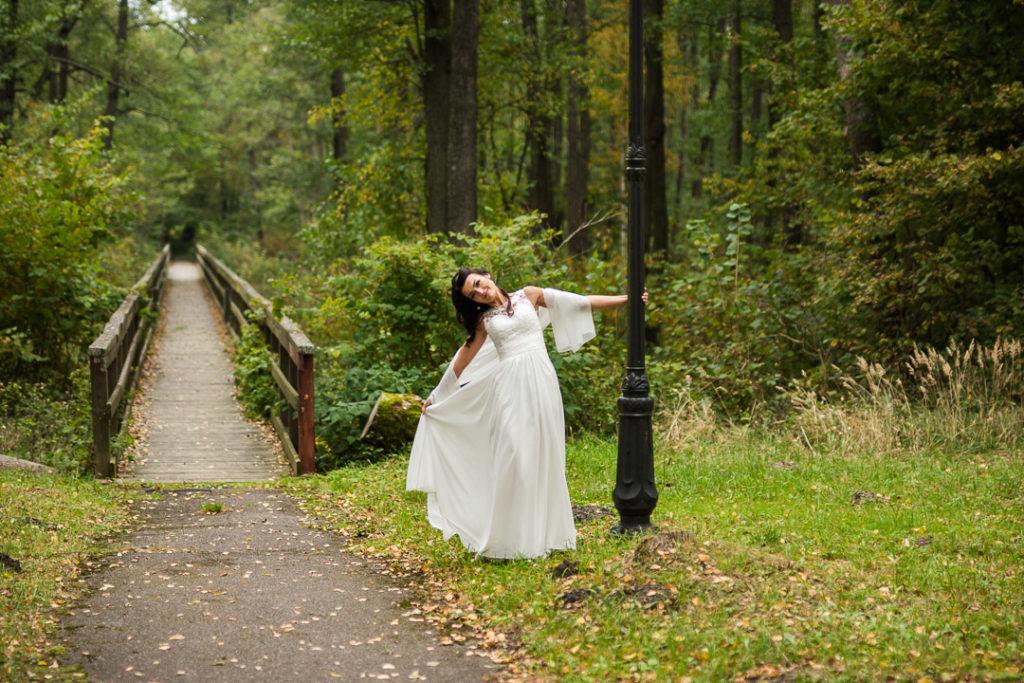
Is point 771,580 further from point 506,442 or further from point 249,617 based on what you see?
point 249,617

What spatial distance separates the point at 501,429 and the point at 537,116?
16249 millimetres

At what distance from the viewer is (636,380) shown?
22.2 feet

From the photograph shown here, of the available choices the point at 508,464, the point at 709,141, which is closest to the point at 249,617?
the point at 508,464

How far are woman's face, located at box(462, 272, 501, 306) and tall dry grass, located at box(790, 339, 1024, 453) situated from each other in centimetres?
452

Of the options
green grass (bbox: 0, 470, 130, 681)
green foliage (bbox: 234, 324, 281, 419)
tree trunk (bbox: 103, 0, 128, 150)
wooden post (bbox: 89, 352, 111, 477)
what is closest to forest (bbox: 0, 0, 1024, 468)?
green foliage (bbox: 234, 324, 281, 419)

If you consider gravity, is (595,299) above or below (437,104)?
below

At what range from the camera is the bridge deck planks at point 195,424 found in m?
11.3

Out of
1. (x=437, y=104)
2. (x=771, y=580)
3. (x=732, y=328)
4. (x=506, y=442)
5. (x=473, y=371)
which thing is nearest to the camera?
Result: (x=771, y=580)

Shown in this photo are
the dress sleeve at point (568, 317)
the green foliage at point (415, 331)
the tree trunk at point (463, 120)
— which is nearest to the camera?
the dress sleeve at point (568, 317)

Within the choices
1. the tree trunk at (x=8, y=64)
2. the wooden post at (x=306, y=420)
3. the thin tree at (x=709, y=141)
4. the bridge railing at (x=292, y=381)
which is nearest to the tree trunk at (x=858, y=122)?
the bridge railing at (x=292, y=381)

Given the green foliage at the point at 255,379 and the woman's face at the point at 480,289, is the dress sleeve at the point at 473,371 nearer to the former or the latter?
the woman's face at the point at 480,289

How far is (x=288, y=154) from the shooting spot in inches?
1567

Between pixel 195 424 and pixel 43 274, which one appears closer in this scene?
pixel 195 424

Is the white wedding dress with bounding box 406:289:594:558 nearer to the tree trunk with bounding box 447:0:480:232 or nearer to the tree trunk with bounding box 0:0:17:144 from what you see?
the tree trunk with bounding box 447:0:480:232
